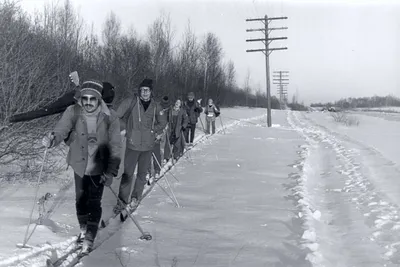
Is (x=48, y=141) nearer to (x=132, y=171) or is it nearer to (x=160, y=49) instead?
(x=132, y=171)

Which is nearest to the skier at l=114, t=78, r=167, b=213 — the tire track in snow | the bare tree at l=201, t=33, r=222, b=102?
the tire track in snow

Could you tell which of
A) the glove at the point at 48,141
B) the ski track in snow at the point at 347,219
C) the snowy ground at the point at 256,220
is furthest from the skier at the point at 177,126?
the glove at the point at 48,141

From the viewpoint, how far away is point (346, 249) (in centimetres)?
497

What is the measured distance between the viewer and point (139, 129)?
256 inches

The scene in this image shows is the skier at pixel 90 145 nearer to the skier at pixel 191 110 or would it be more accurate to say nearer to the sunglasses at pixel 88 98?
the sunglasses at pixel 88 98

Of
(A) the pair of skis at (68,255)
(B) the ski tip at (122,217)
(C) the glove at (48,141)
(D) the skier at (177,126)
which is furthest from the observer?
(D) the skier at (177,126)

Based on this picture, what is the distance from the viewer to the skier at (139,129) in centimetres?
645

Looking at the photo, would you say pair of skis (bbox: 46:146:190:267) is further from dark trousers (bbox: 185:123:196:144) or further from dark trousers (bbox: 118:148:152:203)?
dark trousers (bbox: 185:123:196:144)

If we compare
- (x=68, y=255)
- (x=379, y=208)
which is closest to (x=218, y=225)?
(x=68, y=255)

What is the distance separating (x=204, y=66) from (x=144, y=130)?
133 feet

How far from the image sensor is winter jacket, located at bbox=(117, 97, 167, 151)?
6480mm

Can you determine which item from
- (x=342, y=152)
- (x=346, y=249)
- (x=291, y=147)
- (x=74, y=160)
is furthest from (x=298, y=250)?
(x=291, y=147)

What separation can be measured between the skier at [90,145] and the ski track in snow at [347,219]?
7.98ft

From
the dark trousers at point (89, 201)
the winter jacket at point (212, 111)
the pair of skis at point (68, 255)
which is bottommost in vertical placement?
the pair of skis at point (68, 255)
